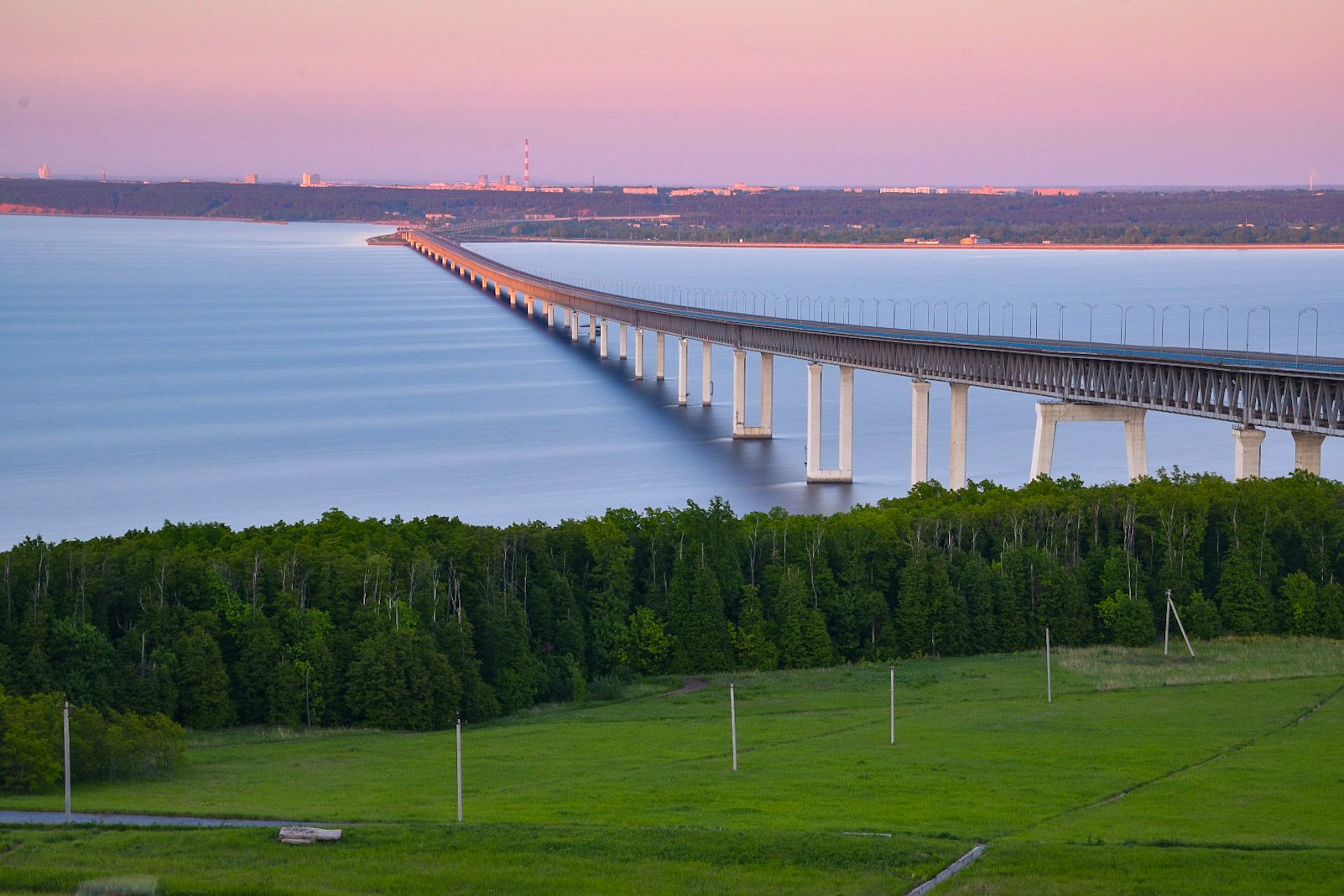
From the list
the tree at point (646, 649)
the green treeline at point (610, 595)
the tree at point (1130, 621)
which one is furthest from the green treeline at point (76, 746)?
the tree at point (1130, 621)

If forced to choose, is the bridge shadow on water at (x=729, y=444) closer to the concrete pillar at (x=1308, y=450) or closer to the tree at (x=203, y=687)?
the concrete pillar at (x=1308, y=450)

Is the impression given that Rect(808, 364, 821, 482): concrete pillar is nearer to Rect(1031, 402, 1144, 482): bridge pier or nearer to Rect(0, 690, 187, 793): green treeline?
Rect(1031, 402, 1144, 482): bridge pier

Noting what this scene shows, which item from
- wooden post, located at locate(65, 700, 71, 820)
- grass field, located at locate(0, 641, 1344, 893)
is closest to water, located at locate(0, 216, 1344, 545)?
grass field, located at locate(0, 641, 1344, 893)

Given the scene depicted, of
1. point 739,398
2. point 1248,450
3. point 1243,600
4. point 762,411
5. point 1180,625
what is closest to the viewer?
point 1180,625

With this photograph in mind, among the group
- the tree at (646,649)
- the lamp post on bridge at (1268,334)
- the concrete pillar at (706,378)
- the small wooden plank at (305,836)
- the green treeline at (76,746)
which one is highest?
the lamp post on bridge at (1268,334)

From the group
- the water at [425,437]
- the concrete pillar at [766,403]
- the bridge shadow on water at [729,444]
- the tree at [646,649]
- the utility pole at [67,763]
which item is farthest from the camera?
the concrete pillar at [766,403]

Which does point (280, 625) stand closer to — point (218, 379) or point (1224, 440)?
point (1224, 440)

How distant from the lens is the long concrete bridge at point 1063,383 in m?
67.8

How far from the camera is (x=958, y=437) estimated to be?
88188 mm

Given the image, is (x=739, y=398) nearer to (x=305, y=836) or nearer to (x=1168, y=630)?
(x=1168, y=630)

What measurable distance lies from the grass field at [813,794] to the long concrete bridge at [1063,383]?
18.2 metres

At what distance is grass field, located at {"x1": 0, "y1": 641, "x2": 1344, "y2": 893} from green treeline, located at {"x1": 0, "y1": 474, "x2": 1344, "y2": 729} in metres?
2.01

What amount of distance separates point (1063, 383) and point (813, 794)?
49385mm

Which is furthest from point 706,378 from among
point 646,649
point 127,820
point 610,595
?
point 127,820
